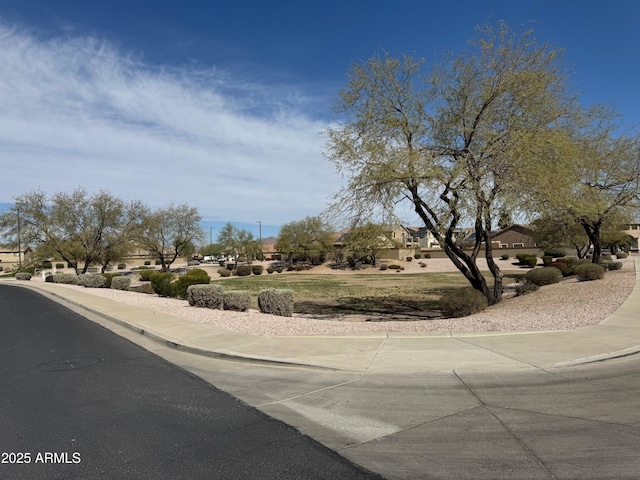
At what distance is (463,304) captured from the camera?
1537 centimetres

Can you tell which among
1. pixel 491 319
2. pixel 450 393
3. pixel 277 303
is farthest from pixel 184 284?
pixel 450 393

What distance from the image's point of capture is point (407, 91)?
16.5m

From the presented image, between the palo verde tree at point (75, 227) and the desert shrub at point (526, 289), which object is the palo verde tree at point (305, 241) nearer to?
the palo verde tree at point (75, 227)

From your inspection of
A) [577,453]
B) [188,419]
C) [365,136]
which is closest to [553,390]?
[577,453]

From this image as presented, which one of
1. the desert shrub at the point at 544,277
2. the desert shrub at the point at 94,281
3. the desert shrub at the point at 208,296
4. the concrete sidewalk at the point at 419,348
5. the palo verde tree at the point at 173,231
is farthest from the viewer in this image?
the palo verde tree at the point at 173,231

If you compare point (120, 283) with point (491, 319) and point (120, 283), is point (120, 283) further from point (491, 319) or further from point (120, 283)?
point (491, 319)

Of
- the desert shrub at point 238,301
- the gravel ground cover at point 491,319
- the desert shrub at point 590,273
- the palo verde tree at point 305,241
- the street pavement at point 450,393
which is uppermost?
the palo verde tree at point 305,241

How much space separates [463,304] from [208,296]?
8.77 meters

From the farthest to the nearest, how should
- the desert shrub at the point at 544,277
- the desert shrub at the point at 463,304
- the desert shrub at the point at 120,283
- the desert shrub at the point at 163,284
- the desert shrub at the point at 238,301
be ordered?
the desert shrub at the point at 120,283, the desert shrub at the point at 163,284, the desert shrub at the point at 544,277, the desert shrub at the point at 238,301, the desert shrub at the point at 463,304

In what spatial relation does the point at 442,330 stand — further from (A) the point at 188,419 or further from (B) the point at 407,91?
(B) the point at 407,91

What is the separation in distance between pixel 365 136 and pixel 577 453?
13.2 m

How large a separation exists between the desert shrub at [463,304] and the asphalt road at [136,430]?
32.0 feet

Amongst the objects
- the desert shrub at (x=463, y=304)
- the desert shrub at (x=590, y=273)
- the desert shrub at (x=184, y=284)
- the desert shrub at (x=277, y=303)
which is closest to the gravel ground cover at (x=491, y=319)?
the desert shrub at (x=463, y=304)

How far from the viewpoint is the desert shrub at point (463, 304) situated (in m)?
15.4
